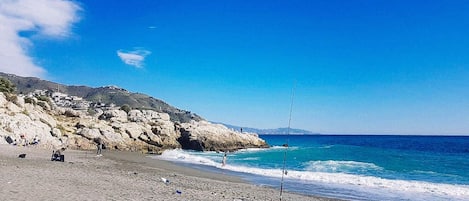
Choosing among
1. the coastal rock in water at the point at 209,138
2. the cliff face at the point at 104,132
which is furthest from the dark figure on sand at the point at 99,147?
the coastal rock in water at the point at 209,138

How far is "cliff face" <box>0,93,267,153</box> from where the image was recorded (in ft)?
141

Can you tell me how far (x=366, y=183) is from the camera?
1179 inches

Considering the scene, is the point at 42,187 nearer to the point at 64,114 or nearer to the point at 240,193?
the point at 240,193

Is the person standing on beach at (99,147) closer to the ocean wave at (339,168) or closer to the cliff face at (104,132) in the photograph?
the cliff face at (104,132)

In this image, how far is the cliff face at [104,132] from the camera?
43031 mm

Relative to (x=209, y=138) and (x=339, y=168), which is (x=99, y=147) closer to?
(x=339, y=168)

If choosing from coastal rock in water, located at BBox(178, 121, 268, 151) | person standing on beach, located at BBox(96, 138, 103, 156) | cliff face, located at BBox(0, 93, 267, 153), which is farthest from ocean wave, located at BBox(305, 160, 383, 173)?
coastal rock in water, located at BBox(178, 121, 268, 151)

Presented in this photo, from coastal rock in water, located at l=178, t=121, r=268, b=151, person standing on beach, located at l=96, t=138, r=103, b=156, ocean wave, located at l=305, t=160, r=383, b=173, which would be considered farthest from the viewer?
coastal rock in water, located at l=178, t=121, r=268, b=151

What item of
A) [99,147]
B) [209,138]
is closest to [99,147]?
[99,147]

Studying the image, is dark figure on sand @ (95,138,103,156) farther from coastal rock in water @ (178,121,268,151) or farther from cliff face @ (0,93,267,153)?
coastal rock in water @ (178,121,268,151)

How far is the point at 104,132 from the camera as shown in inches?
2127

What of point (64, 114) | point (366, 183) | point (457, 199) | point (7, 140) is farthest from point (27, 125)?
point (457, 199)

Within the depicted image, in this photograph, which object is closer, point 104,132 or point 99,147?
point 99,147

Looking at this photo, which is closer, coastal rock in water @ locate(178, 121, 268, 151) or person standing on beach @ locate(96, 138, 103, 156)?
person standing on beach @ locate(96, 138, 103, 156)
